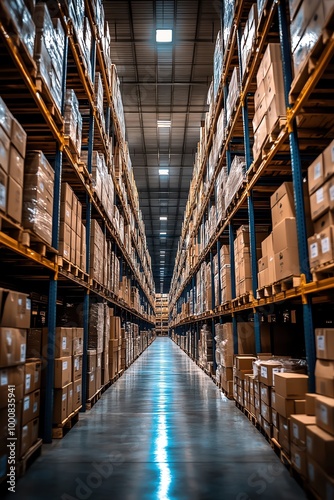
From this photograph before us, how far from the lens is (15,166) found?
118 inches

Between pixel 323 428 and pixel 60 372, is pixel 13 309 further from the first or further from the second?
pixel 323 428

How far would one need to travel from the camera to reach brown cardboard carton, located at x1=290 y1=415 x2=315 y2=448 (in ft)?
8.89

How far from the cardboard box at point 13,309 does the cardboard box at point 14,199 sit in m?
0.56

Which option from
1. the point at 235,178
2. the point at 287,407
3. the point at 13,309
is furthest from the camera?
the point at 235,178

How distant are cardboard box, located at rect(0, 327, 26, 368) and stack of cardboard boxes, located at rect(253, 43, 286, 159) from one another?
2.95 m

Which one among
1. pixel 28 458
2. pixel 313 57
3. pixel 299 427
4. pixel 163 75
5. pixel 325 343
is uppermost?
pixel 163 75

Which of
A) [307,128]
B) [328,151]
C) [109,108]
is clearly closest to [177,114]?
[109,108]

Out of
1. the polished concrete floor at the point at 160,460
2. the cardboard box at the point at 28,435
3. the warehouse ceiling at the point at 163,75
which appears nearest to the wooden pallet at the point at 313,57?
the polished concrete floor at the point at 160,460

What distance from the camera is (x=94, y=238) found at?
242 inches

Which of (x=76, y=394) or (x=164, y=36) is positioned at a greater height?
(x=164, y=36)

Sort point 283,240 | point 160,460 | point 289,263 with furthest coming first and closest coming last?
point 283,240 < point 289,263 < point 160,460

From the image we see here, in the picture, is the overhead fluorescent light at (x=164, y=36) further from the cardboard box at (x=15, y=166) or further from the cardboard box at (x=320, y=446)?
the cardboard box at (x=320, y=446)

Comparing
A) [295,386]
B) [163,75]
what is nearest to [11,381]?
[295,386]

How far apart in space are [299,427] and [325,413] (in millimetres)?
430
